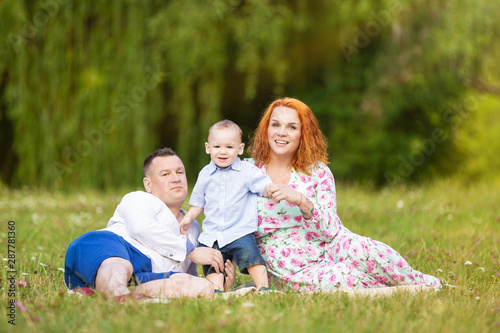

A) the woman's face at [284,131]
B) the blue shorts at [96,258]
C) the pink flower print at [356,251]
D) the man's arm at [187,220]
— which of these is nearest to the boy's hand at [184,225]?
the man's arm at [187,220]

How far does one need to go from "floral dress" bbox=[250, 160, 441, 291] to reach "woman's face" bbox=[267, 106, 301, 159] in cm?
20

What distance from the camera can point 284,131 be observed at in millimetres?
3992

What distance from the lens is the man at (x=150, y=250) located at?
3.31 m

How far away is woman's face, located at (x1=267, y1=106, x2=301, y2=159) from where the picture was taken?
13.1 ft

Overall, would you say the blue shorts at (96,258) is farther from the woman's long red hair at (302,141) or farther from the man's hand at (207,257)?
the woman's long red hair at (302,141)

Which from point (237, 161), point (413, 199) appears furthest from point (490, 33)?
point (237, 161)

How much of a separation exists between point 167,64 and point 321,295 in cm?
624

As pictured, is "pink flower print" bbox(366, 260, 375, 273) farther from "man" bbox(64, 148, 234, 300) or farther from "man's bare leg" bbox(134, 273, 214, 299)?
"man's bare leg" bbox(134, 273, 214, 299)

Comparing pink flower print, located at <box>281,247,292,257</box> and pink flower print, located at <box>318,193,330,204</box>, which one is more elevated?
pink flower print, located at <box>318,193,330,204</box>

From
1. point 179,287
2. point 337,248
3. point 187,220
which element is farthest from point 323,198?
point 179,287

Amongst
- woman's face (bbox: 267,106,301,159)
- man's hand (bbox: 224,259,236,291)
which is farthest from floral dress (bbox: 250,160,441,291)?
man's hand (bbox: 224,259,236,291)

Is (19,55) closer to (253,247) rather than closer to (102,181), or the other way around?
(102,181)

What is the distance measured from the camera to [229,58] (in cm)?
932

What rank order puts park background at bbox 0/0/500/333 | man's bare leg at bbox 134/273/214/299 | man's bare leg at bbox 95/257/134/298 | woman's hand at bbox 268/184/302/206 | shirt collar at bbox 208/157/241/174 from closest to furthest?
man's bare leg at bbox 95/257/134/298, man's bare leg at bbox 134/273/214/299, woman's hand at bbox 268/184/302/206, shirt collar at bbox 208/157/241/174, park background at bbox 0/0/500/333
